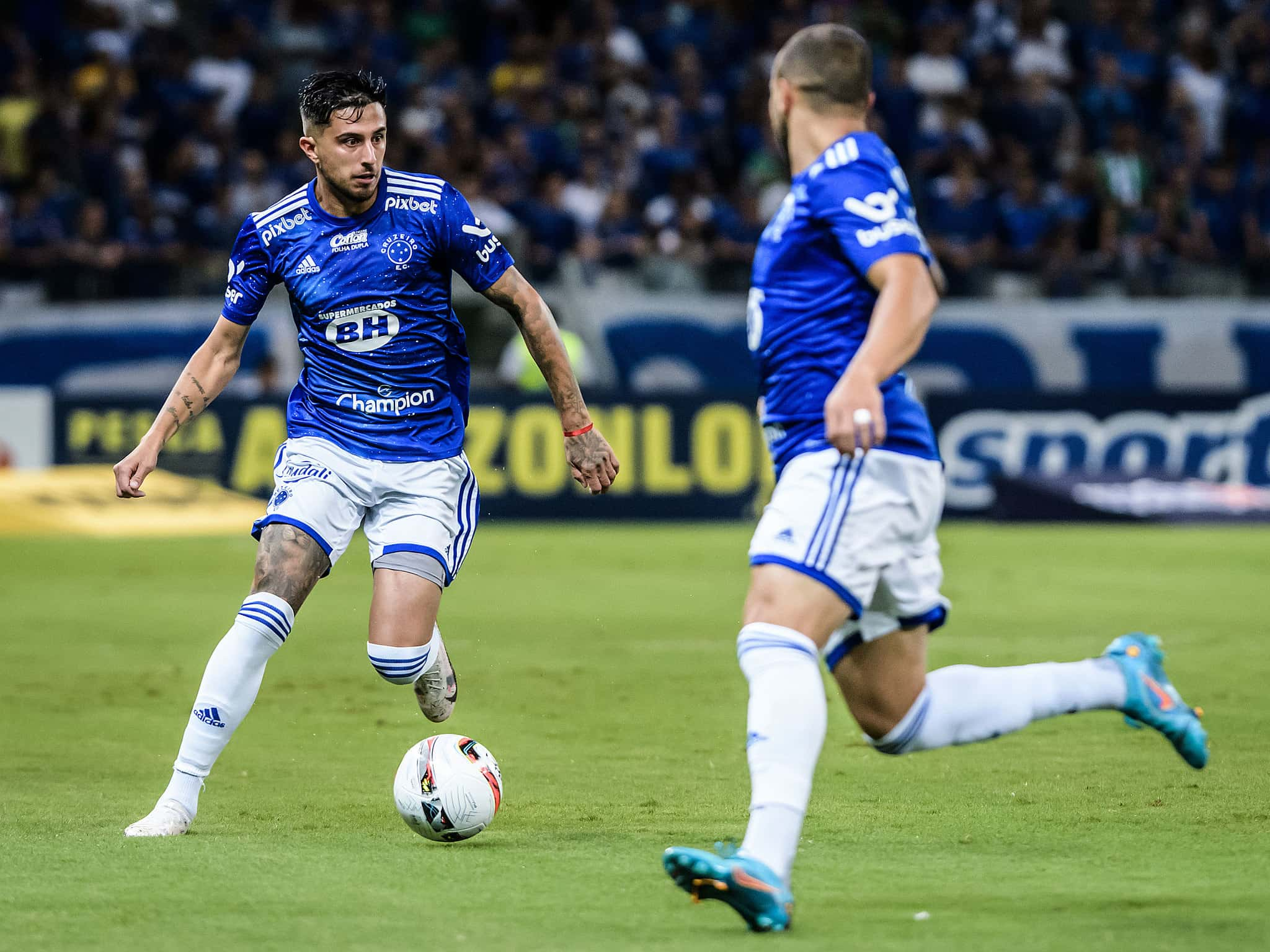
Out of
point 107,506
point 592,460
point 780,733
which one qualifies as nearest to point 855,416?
point 780,733

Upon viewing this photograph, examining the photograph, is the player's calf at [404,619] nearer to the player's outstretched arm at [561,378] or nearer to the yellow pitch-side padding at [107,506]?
the player's outstretched arm at [561,378]

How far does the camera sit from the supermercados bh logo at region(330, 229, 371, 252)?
595 centimetres

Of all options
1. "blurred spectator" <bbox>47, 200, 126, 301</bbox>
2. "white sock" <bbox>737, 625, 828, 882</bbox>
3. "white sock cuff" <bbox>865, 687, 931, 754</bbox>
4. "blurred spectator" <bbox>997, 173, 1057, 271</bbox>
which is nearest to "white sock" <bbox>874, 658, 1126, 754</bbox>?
"white sock cuff" <bbox>865, 687, 931, 754</bbox>

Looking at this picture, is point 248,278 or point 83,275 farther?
point 83,275

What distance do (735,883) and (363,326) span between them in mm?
2607

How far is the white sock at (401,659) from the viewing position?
5.73 metres

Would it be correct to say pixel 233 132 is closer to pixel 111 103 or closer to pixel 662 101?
pixel 111 103

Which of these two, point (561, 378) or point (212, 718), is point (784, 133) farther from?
point (212, 718)

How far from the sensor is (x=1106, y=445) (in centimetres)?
1881

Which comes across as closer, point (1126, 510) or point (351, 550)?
point (351, 550)

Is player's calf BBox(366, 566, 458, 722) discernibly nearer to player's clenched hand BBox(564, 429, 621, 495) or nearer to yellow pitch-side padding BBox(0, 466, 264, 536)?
player's clenched hand BBox(564, 429, 621, 495)

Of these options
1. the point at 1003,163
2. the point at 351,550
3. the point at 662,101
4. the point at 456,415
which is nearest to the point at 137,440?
the point at 351,550

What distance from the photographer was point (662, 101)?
20984mm

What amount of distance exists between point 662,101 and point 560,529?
5.48 metres
